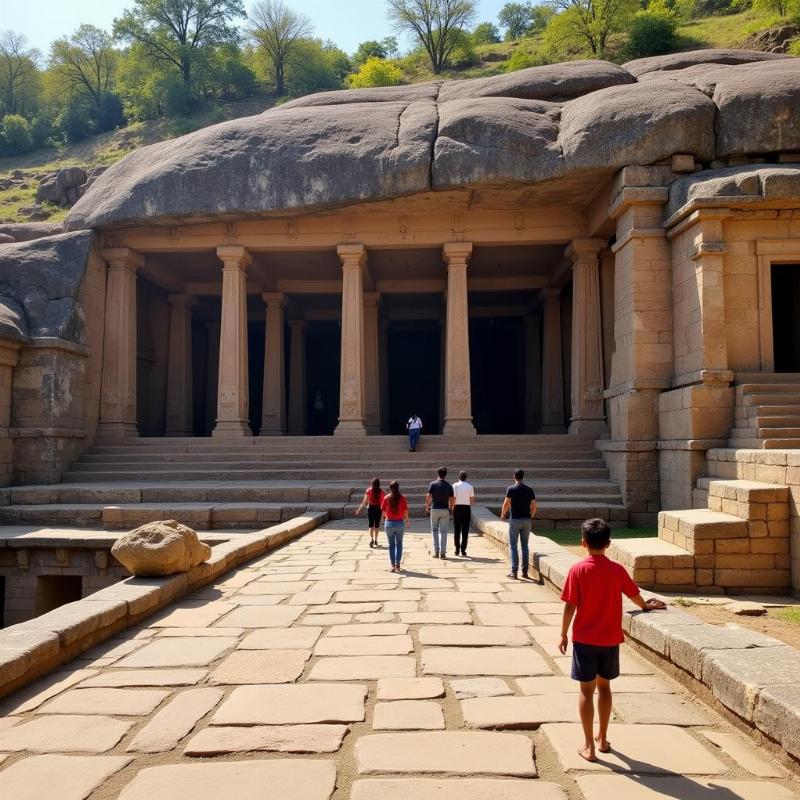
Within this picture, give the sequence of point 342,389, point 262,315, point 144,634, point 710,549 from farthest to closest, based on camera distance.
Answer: point 262,315
point 342,389
point 710,549
point 144,634

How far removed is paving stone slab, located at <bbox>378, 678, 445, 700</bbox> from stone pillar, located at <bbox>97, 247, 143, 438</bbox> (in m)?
14.1

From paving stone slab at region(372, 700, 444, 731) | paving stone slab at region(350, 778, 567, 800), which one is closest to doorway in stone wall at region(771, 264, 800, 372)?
paving stone slab at region(372, 700, 444, 731)

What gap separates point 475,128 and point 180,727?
13244 mm

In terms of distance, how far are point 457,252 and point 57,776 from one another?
14711mm

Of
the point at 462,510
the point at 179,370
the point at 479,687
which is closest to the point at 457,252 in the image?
the point at 462,510

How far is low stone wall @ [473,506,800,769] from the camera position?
9.93 feet

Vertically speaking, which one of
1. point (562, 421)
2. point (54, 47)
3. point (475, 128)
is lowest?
point (562, 421)

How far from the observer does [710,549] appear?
7.70 metres

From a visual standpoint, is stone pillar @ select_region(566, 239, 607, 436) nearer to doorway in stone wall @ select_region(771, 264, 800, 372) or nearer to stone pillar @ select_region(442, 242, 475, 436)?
stone pillar @ select_region(442, 242, 475, 436)

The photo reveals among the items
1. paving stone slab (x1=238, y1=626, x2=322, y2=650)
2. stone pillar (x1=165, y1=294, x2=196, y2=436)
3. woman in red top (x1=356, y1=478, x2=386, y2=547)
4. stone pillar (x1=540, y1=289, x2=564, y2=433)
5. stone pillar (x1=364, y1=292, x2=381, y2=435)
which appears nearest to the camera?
paving stone slab (x1=238, y1=626, x2=322, y2=650)

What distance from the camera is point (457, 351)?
16.4 m

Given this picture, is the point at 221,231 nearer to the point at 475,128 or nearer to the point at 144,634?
the point at 475,128

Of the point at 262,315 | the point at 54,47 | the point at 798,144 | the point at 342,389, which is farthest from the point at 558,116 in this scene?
the point at 54,47

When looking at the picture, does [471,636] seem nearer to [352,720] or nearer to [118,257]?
[352,720]
